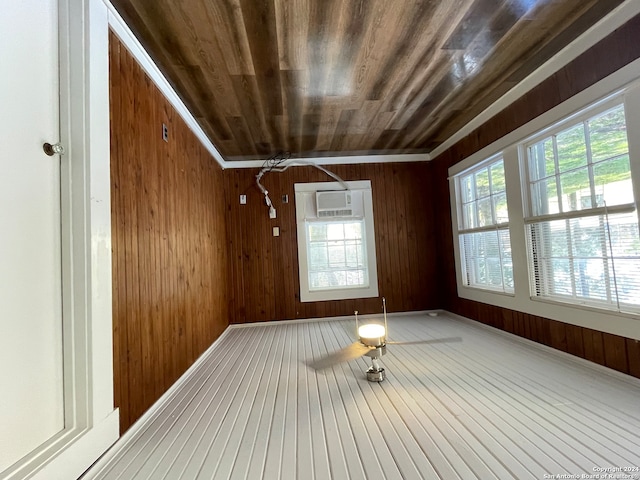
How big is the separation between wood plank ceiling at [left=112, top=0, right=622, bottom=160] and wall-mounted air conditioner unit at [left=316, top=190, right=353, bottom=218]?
1219 millimetres

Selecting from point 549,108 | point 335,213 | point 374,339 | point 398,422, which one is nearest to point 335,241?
point 335,213

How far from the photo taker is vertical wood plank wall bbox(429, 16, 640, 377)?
6.40ft

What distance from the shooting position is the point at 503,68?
2479 millimetres

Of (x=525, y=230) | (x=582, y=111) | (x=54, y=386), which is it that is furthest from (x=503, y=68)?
(x=54, y=386)

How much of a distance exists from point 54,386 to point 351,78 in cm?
276

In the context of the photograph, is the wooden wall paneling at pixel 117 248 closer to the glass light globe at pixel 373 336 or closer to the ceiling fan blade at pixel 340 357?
the ceiling fan blade at pixel 340 357

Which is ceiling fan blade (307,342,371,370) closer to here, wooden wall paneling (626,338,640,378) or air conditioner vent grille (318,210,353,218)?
wooden wall paneling (626,338,640,378)

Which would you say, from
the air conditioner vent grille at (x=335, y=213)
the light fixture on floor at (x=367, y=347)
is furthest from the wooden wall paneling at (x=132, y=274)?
the air conditioner vent grille at (x=335, y=213)

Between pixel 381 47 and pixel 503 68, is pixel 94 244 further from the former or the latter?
pixel 503 68

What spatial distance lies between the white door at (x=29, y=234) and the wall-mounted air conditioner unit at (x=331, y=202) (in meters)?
3.28

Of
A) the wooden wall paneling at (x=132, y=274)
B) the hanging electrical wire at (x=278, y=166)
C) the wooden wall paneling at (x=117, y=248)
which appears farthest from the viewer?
the hanging electrical wire at (x=278, y=166)

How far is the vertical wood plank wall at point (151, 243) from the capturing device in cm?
167

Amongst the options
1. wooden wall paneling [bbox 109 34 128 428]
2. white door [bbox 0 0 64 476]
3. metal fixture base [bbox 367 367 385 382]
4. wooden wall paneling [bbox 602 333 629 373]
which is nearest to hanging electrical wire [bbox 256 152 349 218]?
wooden wall paneling [bbox 109 34 128 428]

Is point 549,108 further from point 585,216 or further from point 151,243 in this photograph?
point 151,243
